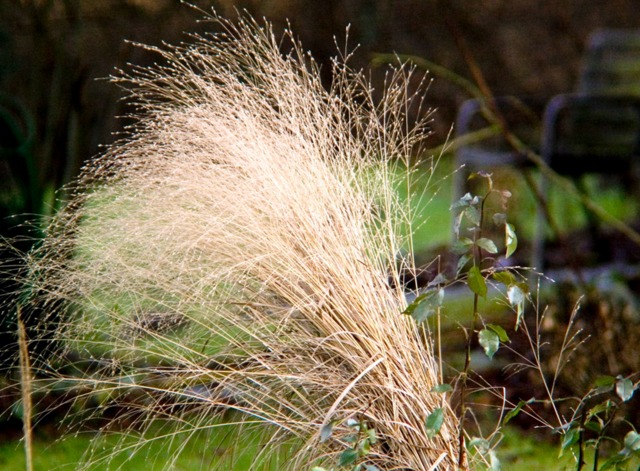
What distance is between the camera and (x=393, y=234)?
2473 mm

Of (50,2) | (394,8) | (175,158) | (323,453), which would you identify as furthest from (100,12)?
(323,453)

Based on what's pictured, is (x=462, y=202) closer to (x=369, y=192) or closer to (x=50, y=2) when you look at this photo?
(x=369, y=192)

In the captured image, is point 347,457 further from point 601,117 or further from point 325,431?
point 601,117

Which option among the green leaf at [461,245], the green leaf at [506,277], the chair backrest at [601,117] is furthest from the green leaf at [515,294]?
the chair backrest at [601,117]

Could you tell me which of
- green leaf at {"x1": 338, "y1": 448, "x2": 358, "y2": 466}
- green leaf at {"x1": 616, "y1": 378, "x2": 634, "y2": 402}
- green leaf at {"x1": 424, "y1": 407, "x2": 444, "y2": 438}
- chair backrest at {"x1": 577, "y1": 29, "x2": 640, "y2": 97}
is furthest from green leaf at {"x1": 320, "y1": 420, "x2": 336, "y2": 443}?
chair backrest at {"x1": 577, "y1": 29, "x2": 640, "y2": 97}

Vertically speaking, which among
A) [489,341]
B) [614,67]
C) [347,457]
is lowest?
[614,67]

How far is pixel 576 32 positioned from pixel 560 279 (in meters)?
6.77

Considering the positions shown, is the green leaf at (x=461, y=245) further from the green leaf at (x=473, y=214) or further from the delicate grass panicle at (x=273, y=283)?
the delicate grass panicle at (x=273, y=283)

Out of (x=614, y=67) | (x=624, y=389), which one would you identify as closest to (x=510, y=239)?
(x=624, y=389)

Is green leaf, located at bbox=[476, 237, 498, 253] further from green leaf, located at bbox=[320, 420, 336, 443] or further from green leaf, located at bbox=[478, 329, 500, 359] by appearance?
green leaf, located at bbox=[320, 420, 336, 443]

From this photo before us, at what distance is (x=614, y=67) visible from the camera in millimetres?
6641

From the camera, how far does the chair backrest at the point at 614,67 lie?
21.7 ft

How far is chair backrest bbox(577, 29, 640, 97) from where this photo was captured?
661 cm

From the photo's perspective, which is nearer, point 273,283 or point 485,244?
point 485,244
